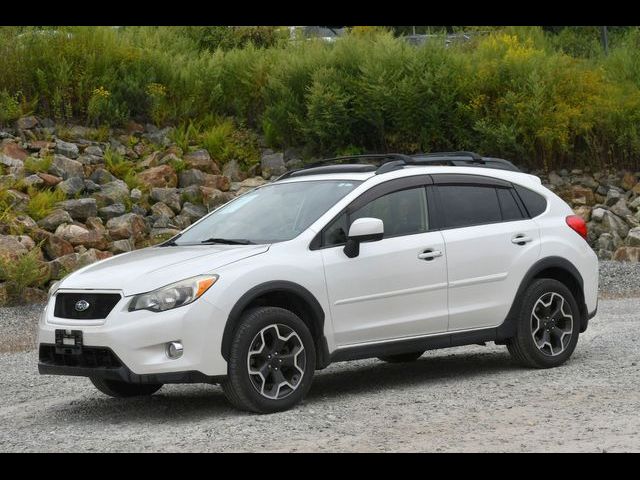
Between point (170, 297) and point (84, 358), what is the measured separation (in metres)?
0.78

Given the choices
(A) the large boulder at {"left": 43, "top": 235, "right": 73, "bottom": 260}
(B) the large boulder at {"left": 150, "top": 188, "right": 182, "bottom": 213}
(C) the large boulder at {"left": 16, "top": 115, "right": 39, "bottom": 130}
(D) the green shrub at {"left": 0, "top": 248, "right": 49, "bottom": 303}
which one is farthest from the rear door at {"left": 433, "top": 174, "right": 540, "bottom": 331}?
(C) the large boulder at {"left": 16, "top": 115, "right": 39, "bottom": 130}

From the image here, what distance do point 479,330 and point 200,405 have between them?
236cm

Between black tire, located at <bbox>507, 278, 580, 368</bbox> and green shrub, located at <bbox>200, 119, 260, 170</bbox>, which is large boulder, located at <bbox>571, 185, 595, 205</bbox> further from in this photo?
black tire, located at <bbox>507, 278, 580, 368</bbox>

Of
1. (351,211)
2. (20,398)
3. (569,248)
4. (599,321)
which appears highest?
(351,211)

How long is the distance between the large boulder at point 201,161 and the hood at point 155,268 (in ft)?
39.3

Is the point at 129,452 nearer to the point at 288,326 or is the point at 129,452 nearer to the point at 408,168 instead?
the point at 288,326

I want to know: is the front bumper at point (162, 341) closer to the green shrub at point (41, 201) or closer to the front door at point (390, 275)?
the front door at point (390, 275)

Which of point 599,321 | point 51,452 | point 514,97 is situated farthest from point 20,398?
point 514,97

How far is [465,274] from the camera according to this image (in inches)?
367

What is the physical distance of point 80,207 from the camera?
1823 centimetres

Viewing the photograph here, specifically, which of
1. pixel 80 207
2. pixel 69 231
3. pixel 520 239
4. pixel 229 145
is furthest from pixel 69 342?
pixel 229 145

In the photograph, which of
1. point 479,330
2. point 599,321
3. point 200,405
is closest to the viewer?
point 200,405

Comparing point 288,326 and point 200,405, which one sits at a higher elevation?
point 288,326

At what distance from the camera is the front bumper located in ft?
25.4
